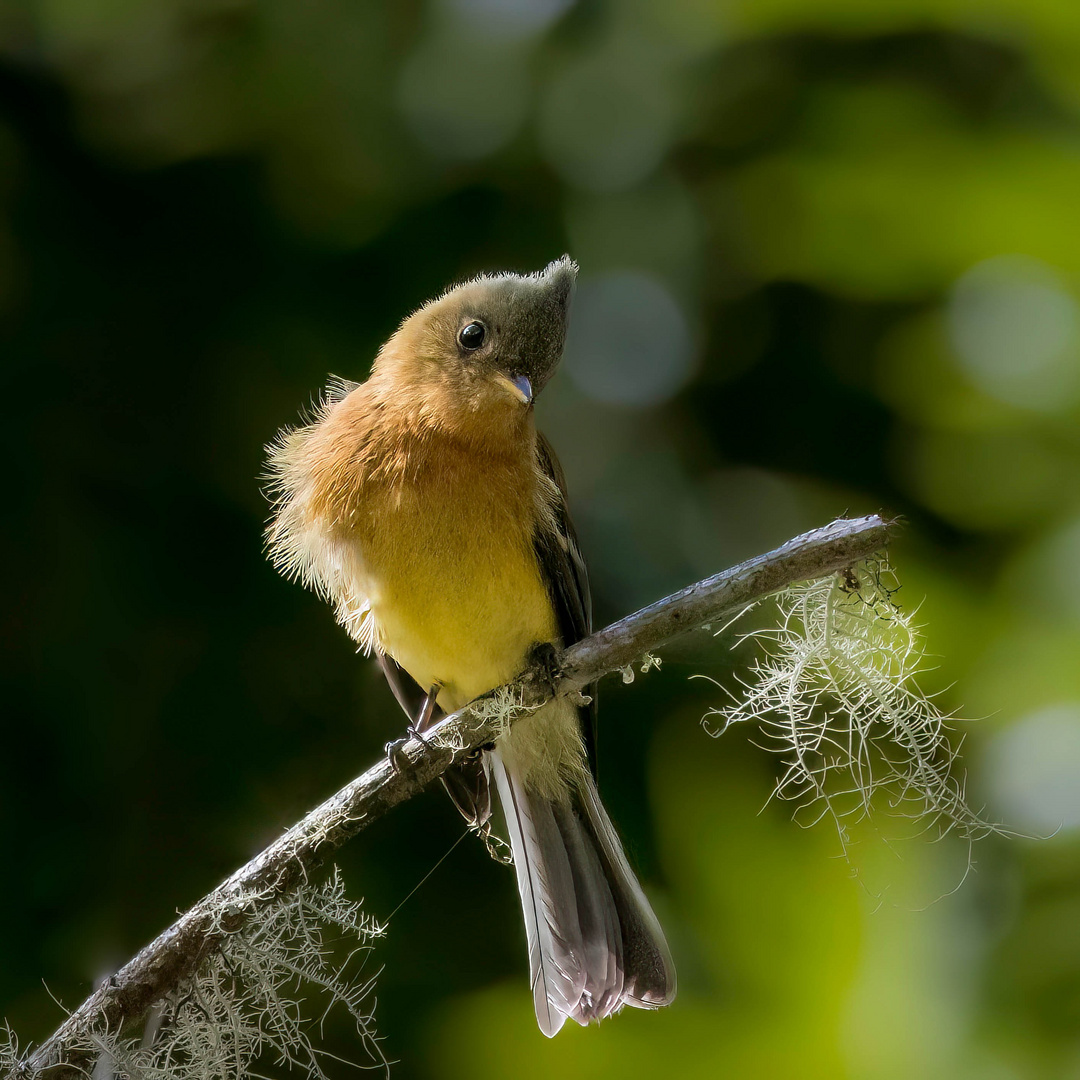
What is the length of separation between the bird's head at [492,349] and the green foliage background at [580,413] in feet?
1.93

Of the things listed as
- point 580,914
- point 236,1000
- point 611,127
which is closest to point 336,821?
point 236,1000

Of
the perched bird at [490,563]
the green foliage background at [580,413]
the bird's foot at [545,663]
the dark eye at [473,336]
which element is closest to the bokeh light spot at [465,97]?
the green foliage background at [580,413]

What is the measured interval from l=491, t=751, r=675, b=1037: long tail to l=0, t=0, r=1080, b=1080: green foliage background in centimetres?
10

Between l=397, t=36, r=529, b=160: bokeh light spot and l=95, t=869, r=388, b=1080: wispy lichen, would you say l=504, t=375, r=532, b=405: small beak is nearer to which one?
l=95, t=869, r=388, b=1080: wispy lichen

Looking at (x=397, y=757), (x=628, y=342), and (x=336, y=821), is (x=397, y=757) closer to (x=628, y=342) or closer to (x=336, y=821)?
(x=336, y=821)

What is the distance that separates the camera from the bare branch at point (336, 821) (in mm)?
1438

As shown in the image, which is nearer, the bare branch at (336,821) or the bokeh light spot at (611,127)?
the bare branch at (336,821)

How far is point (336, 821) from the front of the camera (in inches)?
62.3

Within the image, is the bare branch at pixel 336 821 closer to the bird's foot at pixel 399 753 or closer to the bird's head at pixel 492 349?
the bird's foot at pixel 399 753

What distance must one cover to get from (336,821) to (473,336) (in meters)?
1.00

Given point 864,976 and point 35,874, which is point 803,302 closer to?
point 864,976

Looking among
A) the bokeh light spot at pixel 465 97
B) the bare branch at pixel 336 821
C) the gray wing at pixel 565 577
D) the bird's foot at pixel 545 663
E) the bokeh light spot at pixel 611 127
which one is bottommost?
the bare branch at pixel 336 821

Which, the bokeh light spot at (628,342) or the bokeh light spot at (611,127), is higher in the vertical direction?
the bokeh light spot at (611,127)

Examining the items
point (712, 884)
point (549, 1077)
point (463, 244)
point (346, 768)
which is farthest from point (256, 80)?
point (549, 1077)
